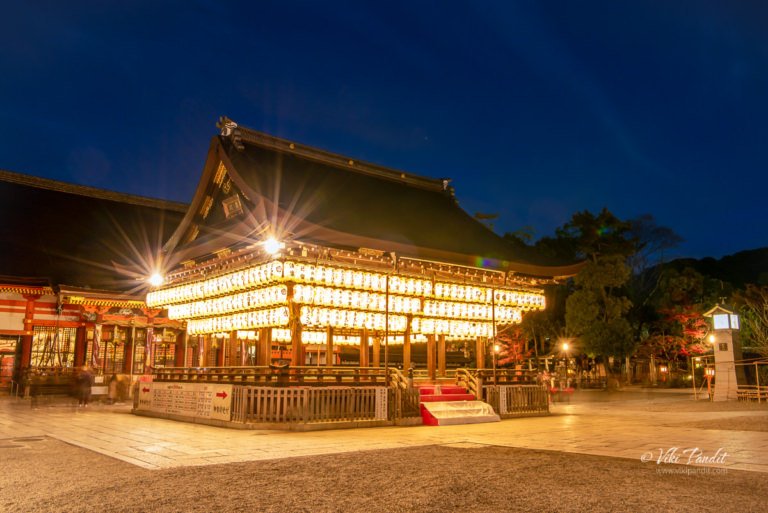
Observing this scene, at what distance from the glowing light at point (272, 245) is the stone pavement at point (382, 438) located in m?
4.83

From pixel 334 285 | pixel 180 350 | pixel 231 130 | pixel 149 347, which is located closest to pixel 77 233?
pixel 149 347

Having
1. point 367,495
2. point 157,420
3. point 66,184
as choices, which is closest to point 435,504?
point 367,495

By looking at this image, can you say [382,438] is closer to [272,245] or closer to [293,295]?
[293,295]

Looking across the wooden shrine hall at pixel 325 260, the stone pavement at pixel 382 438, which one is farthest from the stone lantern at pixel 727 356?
the stone pavement at pixel 382 438

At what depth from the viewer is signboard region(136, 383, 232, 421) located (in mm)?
15289

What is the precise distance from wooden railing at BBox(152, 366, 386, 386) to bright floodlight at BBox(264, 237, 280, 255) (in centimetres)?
321

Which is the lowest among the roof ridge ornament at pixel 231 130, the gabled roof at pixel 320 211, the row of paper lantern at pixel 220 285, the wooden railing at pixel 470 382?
the wooden railing at pixel 470 382

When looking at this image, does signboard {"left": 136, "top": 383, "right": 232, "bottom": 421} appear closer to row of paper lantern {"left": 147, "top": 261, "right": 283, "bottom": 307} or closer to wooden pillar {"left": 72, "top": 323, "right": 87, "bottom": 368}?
row of paper lantern {"left": 147, "top": 261, "right": 283, "bottom": 307}

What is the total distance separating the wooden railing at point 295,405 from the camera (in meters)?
14.4

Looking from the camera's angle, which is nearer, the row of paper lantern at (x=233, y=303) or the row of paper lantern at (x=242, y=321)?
the row of paper lantern at (x=233, y=303)

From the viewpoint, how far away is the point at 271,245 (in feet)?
53.6

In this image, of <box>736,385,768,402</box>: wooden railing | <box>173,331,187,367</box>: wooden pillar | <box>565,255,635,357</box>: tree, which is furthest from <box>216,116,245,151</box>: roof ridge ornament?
<box>565,255,635,357</box>: tree

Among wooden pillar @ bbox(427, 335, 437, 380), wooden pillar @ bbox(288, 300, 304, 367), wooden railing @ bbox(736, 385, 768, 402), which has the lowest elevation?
wooden railing @ bbox(736, 385, 768, 402)

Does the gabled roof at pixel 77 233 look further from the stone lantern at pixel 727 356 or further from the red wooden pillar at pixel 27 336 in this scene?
the stone lantern at pixel 727 356
